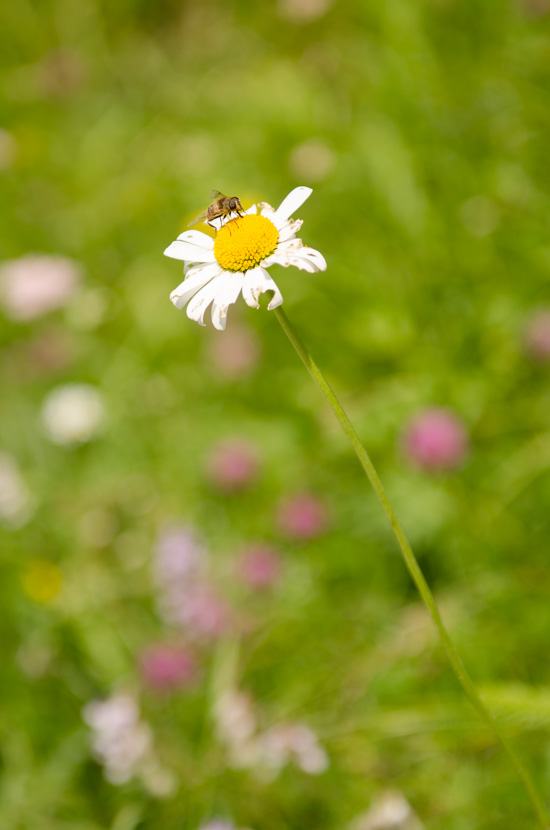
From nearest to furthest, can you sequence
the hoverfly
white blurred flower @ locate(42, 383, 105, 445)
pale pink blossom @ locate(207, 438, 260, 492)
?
the hoverfly < pale pink blossom @ locate(207, 438, 260, 492) < white blurred flower @ locate(42, 383, 105, 445)

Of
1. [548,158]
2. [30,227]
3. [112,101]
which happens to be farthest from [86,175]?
[548,158]

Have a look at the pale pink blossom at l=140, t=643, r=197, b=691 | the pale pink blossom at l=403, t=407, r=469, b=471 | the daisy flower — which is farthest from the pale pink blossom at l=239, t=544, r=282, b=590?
the daisy flower

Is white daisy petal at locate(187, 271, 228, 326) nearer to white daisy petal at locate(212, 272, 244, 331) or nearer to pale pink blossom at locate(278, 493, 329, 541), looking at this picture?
white daisy petal at locate(212, 272, 244, 331)

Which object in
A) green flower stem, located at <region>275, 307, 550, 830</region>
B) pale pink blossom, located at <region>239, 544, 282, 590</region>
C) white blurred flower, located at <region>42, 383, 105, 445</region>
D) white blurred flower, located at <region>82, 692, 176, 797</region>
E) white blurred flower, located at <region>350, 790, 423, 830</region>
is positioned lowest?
white blurred flower, located at <region>350, 790, 423, 830</region>

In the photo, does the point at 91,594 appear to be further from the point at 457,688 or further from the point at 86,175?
the point at 86,175

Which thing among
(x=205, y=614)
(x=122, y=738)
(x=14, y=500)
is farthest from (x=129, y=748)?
(x=14, y=500)

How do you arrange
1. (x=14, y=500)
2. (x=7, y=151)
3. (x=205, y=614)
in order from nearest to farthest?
(x=205, y=614)
(x=14, y=500)
(x=7, y=151)

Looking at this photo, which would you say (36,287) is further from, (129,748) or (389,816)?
(389,816)
